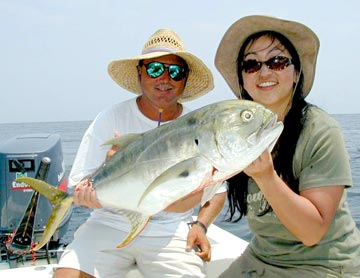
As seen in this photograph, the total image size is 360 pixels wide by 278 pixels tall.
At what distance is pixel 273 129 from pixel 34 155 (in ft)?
13.7

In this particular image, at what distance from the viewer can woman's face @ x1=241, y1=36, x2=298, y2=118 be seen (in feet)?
9.39

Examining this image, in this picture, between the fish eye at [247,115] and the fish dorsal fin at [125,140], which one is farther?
the fish dorsal fin at [125,140]

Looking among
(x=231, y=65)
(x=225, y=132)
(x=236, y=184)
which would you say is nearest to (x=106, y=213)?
(x=236, y=184)

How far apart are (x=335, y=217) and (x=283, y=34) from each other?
1.17 m

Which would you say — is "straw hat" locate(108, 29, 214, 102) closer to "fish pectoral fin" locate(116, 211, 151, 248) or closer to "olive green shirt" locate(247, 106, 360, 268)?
"olive green shirt" locate(247, 106, 360, 268)

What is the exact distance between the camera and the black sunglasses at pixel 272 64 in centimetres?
286

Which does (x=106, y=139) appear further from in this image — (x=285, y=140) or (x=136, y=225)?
(x=285, y=140)

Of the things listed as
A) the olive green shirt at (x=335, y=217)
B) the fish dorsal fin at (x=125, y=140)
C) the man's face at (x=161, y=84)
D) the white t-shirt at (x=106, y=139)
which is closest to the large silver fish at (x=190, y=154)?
the fish dorsal fin at (x=125, y=140)

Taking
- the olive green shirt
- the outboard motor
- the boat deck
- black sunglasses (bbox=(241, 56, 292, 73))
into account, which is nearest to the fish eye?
the olive green shirt

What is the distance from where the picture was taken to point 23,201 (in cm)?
548

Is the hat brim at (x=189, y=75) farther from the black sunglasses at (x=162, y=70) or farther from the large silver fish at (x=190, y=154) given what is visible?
the large silver fish at (x=190, y=154)

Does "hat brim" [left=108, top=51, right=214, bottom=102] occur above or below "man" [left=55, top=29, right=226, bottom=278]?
above

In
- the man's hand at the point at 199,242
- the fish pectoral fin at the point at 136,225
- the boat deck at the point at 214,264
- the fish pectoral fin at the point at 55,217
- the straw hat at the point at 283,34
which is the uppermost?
the straw hat at the point at 283,34

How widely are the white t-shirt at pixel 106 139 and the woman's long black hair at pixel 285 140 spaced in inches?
22.6
